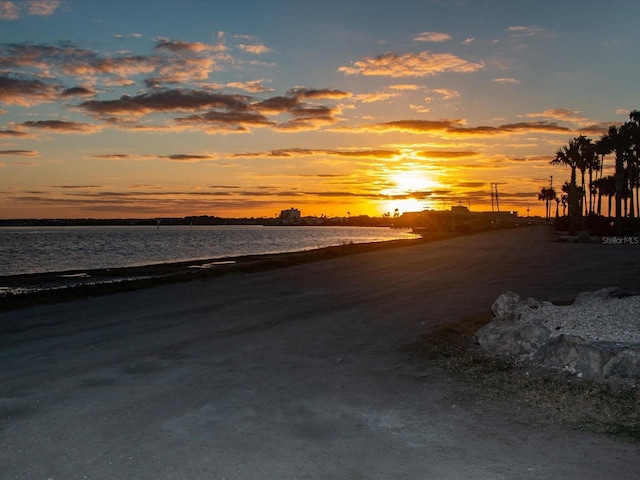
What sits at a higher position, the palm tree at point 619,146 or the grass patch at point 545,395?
the palm tree at point 619,146

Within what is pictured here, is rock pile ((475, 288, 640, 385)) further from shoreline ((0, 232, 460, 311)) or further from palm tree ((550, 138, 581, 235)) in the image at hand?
palm tree ((550, 138, 581, 235))

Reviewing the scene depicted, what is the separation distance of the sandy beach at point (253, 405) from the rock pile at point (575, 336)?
1.65 m

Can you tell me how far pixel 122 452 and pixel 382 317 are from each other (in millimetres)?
8913

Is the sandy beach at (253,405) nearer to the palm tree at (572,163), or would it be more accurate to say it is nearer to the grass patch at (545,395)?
the grass patch at (545,395)

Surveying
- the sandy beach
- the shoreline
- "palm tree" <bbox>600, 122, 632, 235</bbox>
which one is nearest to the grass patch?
the sandy beach

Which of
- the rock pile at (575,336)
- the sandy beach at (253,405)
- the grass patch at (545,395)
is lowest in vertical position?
the sandy beach at (253,405)

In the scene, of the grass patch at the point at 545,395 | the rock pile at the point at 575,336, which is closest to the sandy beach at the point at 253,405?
the grass patch at the point at 545,395

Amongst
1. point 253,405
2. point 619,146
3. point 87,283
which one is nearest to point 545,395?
point 253,405

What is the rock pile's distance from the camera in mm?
8062

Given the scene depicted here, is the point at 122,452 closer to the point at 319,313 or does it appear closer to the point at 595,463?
the point at 595,463

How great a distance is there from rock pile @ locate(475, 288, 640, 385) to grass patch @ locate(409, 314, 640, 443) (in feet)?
1.15

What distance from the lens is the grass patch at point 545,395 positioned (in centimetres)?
641

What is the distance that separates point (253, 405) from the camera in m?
7.07

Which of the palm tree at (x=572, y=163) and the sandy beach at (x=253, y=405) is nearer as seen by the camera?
the sandy beach at (x=253, y=405)
